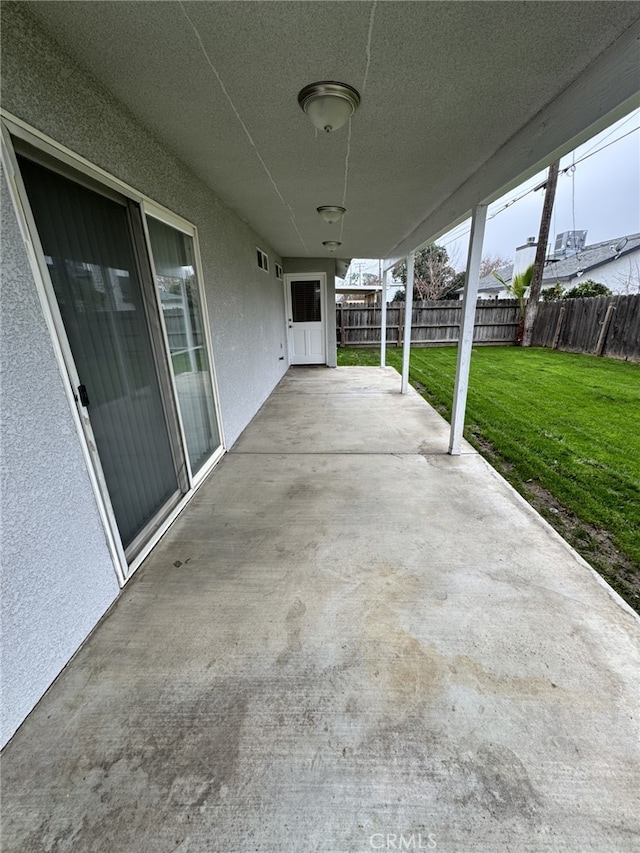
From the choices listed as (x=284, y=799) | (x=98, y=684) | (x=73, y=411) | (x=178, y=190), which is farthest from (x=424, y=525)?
(x=178, y=190)

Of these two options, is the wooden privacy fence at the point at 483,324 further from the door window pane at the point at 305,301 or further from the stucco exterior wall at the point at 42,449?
the stucco exterior wall at the point at 42,449

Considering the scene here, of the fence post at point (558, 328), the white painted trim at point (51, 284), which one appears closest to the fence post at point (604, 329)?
the fence post at point (558, 328)

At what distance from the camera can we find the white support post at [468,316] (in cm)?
299

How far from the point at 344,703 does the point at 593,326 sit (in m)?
10.5

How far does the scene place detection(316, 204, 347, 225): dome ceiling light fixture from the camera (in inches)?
150

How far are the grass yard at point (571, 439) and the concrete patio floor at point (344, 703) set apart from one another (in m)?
0.30

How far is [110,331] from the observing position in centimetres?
189

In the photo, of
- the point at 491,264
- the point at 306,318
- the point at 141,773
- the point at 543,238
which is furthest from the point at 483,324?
the point at 491,264

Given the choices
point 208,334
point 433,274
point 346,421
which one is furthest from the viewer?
point 433,274

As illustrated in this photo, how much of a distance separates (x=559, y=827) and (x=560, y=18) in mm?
2818

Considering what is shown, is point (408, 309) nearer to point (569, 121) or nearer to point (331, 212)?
point (331, 212)

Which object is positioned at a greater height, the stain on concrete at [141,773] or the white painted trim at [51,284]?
the white painted trim at [51,284]

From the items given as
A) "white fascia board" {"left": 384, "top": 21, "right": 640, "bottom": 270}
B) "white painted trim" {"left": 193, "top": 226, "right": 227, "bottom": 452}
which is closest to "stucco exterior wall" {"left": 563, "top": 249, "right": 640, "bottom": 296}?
"white fascia board" {"left": 384, "top": 21, "right": 640, "bottom": 270}

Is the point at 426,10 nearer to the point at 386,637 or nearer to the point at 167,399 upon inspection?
the point at 167,399
